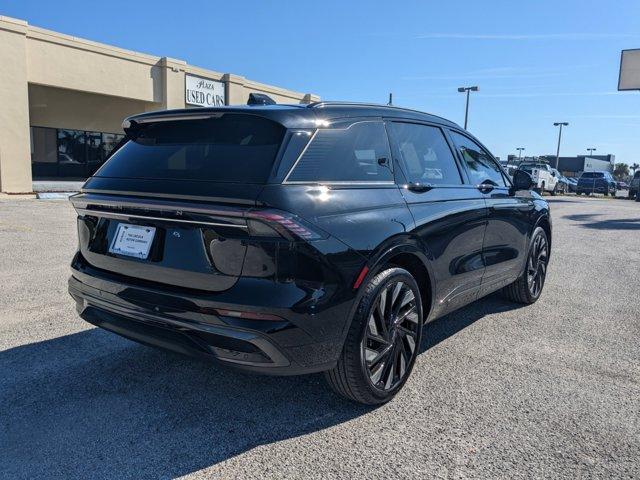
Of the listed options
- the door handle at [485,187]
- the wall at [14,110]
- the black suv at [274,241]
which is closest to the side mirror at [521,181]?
the door handle at [485,187]

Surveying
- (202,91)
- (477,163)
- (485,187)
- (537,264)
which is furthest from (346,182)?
(202,91)

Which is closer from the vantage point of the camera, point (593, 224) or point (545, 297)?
point (545, 297)

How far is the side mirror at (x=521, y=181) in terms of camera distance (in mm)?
5113

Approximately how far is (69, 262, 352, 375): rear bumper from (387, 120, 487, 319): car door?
3.42 ft

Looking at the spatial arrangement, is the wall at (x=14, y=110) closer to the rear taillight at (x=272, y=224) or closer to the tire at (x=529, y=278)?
the tire at (x=529, y=278)

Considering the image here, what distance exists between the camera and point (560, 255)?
8898mm

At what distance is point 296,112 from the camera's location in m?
2.95

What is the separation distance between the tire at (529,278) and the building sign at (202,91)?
18509mm

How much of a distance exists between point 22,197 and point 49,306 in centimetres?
1388

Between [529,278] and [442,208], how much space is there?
2.27 m

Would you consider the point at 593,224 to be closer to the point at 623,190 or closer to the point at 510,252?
the point at 510,252

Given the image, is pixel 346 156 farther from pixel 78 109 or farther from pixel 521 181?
pixel 78 109

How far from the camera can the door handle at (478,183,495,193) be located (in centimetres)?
447

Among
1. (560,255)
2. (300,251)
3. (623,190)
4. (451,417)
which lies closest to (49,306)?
(300,251)
